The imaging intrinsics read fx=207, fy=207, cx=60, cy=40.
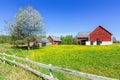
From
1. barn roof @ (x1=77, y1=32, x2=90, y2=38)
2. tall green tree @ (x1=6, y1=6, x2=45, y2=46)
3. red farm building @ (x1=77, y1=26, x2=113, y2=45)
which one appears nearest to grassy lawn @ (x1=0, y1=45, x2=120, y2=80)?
tall green tree @ (x1=6, y1=6, x2=45, y2=46)

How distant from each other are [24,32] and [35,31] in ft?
8.66

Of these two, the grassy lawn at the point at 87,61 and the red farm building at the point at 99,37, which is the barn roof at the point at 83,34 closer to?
the red farm building at the point at 99,37

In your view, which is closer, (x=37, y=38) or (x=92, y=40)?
(x=37, y=38)

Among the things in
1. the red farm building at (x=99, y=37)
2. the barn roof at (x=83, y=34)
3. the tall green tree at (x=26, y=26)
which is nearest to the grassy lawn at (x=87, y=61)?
the tall green tree at (x=26, y=26)

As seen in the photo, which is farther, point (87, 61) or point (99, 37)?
point (99, 37)

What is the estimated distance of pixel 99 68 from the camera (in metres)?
18.2

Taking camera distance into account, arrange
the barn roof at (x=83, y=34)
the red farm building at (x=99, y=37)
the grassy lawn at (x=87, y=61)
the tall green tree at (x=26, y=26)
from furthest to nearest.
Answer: the barn roof at (x=83, y=34) < the red farm building at (x=99, y=37) < the tall green tree at (x=26, y=26) < the grassy lawn at (x=87, y=61)

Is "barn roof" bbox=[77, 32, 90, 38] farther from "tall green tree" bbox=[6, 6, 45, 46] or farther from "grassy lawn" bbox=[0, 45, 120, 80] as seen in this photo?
"grassy lawn" bbox=[0, 45, 120, 80]

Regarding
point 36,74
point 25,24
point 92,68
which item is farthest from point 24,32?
point 36,74

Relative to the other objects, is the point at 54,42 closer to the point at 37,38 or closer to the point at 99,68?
the point at 37,38

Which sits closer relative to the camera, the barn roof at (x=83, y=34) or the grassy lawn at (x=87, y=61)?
the grassy lawn at (x=87, y=61)

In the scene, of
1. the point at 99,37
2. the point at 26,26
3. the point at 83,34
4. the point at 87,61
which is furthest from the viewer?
the point at 83,34

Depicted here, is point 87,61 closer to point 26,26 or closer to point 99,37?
point 26,26

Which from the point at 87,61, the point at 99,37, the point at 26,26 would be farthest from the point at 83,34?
the point at 87,61
